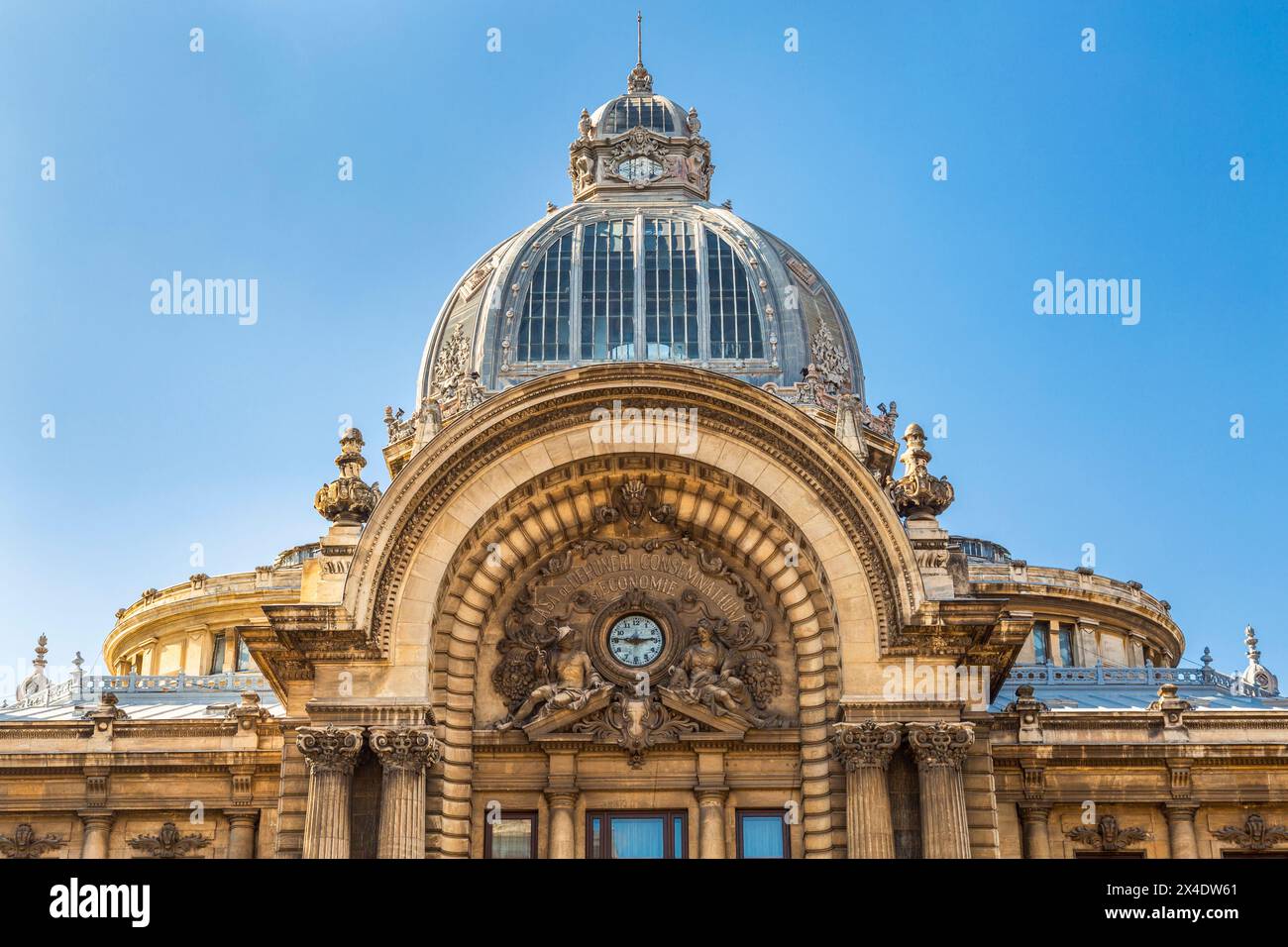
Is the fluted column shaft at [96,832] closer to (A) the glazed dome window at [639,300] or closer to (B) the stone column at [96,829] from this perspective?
(B) the stone column at [96,829]

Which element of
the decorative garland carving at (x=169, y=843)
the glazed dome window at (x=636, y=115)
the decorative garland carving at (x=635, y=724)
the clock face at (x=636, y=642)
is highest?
the glazed dome window at (x=636, y=115)

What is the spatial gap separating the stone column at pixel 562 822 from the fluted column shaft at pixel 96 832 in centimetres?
1117

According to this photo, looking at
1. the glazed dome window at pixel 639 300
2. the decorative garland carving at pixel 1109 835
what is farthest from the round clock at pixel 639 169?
the decorative garland carving at pixel 1109 835

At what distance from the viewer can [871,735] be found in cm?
3139

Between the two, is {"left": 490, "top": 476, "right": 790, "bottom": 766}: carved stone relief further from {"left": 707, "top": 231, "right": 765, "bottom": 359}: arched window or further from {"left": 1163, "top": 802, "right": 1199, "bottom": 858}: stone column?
{"left": 1163, "top": 802, "right": 1199, "bottom": 858}: stone column

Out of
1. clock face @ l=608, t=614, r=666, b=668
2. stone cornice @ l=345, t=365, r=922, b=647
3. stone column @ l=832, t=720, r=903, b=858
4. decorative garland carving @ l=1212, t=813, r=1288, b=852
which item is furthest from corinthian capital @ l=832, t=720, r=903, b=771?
decorative garland carving @ l=1212, t=813, r=1288, b=852

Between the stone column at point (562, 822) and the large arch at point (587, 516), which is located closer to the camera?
the large arch at point (587, 516)

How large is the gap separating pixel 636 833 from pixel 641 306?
14129mm

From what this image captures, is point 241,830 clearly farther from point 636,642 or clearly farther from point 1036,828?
point 1036,828

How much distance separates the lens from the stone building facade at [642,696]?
3180 cm

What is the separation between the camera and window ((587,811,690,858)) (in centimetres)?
3297

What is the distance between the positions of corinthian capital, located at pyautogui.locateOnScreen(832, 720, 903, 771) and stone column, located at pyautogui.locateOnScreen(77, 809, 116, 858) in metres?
17.2

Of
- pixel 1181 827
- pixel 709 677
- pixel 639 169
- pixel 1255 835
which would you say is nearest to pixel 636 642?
pixel 709 677
